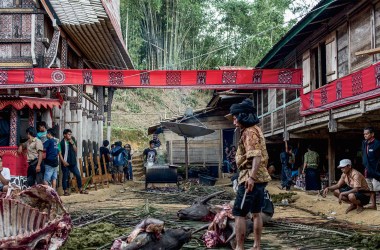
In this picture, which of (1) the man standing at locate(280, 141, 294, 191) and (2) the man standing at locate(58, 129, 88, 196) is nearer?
(2) the man standing at locate(58, 129, 88, 196)

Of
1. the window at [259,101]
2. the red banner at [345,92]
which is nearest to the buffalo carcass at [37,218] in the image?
the red banner at [345,92]

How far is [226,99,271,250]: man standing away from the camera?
5410mm

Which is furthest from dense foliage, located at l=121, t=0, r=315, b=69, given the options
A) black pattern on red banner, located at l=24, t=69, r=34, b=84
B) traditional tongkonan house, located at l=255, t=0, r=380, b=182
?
black pattern on red banner, located at l=24, t=69, r=34, b=84

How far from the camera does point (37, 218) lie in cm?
498

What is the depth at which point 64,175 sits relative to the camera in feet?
42.2

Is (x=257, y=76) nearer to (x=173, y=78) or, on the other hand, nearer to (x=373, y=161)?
(x=173, y=78)

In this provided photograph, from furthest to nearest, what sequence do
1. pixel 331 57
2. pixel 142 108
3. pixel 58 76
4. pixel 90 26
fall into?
pixel 142 108 < pixel 90 26 < pixel 58 76 < pixel 331 57

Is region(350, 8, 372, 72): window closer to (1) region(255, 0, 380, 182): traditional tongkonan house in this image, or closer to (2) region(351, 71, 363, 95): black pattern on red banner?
(1) region(255, 0, 380, 182): traditional tongkonan house

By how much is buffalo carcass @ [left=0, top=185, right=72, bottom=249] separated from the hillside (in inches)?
1145

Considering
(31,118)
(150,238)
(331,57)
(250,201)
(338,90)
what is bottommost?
(150,238)

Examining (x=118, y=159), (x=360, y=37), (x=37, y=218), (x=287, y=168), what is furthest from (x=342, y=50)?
(x=118, y=159)

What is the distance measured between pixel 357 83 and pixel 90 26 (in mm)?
7769

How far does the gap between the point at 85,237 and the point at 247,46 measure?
3997cm

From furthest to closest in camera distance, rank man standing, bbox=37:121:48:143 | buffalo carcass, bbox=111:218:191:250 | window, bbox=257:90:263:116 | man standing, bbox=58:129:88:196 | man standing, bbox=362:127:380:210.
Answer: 1. window, bbox=257:90:263:116
2. man standing, bbox=58:129:88:196
3. man standing, bbox=37:121:48:143
4. man standing, bbox=362:127:380:210
5. buffalo carcass, bbox=111:218:191:250
